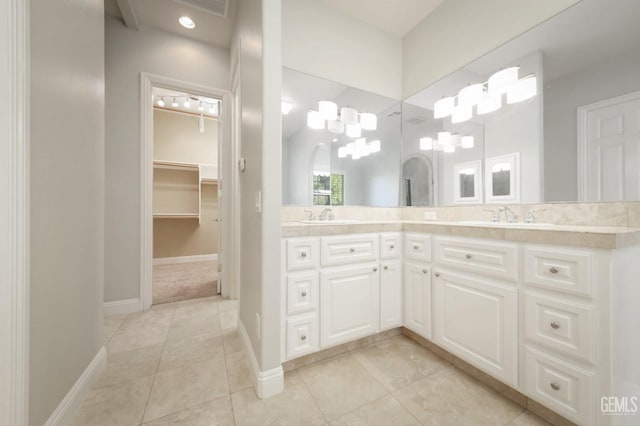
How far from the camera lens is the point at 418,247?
1.73 metres

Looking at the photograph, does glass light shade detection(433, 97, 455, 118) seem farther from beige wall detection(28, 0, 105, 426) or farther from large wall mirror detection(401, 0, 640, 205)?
beige wall detection(28, 0, 105, 426)

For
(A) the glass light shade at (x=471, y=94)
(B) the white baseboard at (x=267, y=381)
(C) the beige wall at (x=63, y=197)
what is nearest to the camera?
A: (C) the beige wall at (x=63, y=197)

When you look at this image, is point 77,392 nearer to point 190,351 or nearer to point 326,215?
point 190,351

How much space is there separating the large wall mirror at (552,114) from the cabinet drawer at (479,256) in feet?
1.98

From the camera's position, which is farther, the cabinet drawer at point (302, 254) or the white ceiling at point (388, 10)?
the white ceiling at point (388, 10)

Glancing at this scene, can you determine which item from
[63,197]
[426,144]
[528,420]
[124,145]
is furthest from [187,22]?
[528,420]

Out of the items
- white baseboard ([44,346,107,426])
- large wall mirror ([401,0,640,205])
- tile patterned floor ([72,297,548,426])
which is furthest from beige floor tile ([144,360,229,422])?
large wall mirror ([401,0,640,205])

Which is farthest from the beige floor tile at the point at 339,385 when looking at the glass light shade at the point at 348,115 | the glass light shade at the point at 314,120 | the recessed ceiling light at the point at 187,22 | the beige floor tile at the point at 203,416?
the recessed ceiling light at the point at 187,22

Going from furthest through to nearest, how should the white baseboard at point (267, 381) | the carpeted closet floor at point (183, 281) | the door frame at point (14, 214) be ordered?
1. the carpeted closet floor at point (183, 281)
2. the white baseboard at point (267, 381)
3. the door frame at point (14, 214)

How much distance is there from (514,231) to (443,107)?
141 cm

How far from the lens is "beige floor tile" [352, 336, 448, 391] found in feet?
4.66

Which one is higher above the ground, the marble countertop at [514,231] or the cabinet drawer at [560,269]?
the marble countertop at [514,231]

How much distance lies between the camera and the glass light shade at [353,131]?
229cm

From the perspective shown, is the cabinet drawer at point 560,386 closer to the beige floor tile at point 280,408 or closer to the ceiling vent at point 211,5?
the beige floor tile at point 280,408
